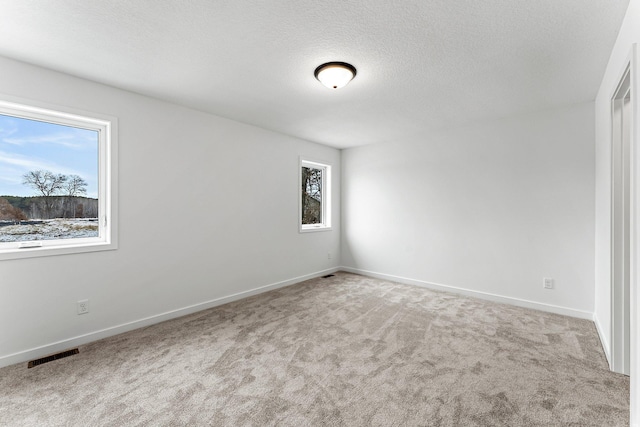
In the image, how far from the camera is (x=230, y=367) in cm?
225

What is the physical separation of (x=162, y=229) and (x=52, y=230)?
899 millimetres

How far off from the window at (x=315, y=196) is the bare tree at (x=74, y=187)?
304 centimetres

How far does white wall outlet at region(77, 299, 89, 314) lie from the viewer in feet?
8.67

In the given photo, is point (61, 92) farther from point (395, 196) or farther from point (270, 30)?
point (395, 196)

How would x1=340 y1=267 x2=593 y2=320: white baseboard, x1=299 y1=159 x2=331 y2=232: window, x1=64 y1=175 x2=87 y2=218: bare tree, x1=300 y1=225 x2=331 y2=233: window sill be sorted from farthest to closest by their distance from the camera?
1. x1=299 y1=159 x2=331 y2=232: window
2. x1=300 y1=225 x2=331 y2=233: window sill
3. x1=340 y1=267 x2=593 y2=320: white baseboard
4. x1=64 y1=175 x2=87 y2=218: bare tree

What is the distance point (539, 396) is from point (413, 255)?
109 inches

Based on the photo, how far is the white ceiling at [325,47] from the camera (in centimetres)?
176

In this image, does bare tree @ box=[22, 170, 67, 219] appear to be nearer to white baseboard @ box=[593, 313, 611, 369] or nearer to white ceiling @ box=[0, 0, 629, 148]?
white ceiling @ box=[0, 0, 629, 148]

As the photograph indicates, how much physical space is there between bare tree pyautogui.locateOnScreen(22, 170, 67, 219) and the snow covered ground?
0.10 m

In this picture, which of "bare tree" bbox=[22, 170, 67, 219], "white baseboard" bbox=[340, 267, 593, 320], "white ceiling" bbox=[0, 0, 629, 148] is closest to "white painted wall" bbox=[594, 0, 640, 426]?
"white ceiling" bbox=[0, 0, 629, 148]

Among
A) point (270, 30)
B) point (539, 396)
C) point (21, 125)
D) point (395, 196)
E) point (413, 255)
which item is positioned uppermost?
point (270, 30)

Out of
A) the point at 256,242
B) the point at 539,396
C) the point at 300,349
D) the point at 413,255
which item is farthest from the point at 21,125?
the point at 413,255

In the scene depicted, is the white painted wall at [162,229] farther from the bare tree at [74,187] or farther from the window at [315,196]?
the window at [315,196]

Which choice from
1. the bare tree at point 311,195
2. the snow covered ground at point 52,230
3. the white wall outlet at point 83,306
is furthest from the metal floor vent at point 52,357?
the bare tree at point 311,195
